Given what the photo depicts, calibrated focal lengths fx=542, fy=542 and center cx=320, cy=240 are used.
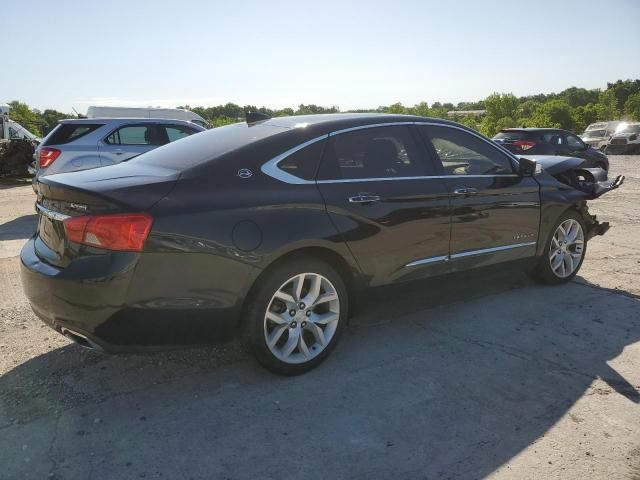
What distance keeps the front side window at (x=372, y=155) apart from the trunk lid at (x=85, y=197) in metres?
1.06

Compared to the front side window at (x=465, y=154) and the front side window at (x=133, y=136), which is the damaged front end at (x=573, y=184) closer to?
the front side window at (x=465, y=154)

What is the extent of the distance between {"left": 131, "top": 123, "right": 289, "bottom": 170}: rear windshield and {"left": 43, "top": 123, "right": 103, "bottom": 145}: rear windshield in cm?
595

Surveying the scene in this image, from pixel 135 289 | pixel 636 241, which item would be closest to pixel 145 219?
pixel 135 289

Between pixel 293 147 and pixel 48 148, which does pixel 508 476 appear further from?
pixel 48 148

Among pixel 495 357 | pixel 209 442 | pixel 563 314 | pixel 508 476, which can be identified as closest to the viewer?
pixel 508 476

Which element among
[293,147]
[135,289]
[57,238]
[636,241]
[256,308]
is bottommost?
[636,241]

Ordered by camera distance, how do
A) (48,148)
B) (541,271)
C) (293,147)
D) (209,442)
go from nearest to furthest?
(209,442), (293,147), (541,271), (48,148)

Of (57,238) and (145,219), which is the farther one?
(57,238)

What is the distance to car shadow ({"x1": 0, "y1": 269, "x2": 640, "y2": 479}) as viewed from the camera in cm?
260

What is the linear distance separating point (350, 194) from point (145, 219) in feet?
4.45

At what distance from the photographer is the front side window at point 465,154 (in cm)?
427

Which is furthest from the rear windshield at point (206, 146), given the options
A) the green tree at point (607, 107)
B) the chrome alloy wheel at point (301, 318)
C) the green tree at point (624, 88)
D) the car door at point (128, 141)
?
the green tree at point (624, 88)

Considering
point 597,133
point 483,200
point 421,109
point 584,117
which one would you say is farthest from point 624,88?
point 483,200

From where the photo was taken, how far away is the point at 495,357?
12.2 feet
